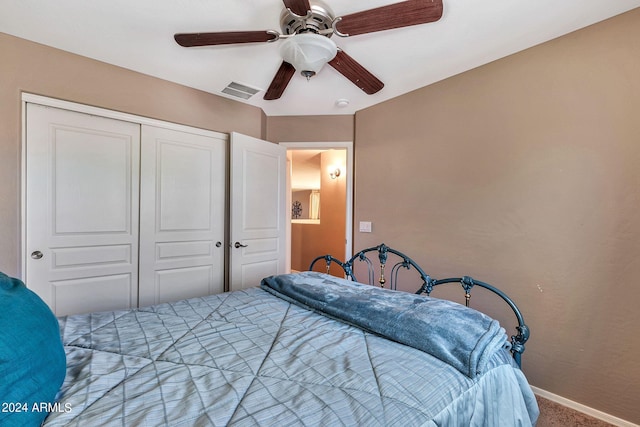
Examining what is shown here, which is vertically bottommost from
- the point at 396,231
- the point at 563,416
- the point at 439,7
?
the point at 563,416

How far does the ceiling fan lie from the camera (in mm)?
1351

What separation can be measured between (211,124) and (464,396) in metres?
2.93

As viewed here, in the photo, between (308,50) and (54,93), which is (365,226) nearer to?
(308,50)

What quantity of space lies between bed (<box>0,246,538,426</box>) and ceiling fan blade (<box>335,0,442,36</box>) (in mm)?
1333

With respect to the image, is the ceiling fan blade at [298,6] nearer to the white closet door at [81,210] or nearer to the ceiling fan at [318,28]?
the ceiling fan at [318,28]

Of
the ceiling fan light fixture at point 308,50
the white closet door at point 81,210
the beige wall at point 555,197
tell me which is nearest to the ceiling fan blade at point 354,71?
the ceiling fan light fixture at point 308,50

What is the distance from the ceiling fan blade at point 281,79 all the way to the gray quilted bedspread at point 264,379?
157 cm

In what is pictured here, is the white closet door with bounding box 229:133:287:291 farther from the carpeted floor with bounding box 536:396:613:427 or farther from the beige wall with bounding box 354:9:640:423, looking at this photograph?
the carpeted floor with bounding box 536:396:613:427

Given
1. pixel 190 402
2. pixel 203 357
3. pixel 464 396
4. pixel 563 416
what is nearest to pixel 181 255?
pixel 203 357

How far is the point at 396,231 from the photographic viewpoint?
281 cm

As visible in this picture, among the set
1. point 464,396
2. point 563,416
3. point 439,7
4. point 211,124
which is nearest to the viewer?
point 464,396

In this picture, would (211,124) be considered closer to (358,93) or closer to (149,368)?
(358,93)

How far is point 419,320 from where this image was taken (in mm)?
1172

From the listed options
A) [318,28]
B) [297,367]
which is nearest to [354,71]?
[318,28]
